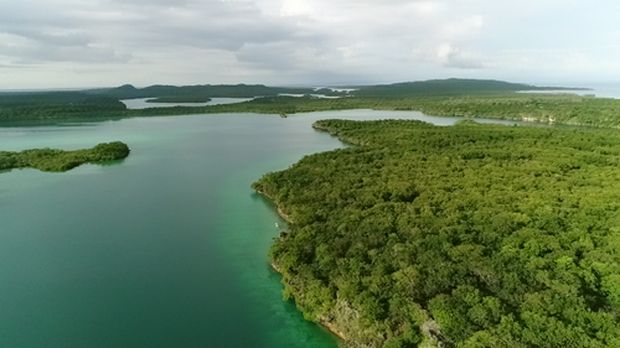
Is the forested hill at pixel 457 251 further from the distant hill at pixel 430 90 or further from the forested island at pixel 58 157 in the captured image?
the distant hill at pixel 430 90

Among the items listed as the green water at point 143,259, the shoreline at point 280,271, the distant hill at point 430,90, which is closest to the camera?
the shoreline at point 280,271

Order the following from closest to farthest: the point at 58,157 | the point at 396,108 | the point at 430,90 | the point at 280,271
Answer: the point at 280,271, the point at 58,157, the point at 396,108, the point at 430,90

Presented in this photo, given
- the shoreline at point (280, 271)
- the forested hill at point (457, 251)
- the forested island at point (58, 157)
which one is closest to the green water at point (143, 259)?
the shoreline at point (280, 271)

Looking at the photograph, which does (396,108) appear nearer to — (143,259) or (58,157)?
(58,157)

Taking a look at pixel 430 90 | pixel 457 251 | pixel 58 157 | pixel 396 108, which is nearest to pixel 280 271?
pixel 457 251

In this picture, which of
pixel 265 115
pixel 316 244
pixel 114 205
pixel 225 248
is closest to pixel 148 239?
pixel 225 248

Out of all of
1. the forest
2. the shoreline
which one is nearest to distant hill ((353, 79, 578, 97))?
the forest
